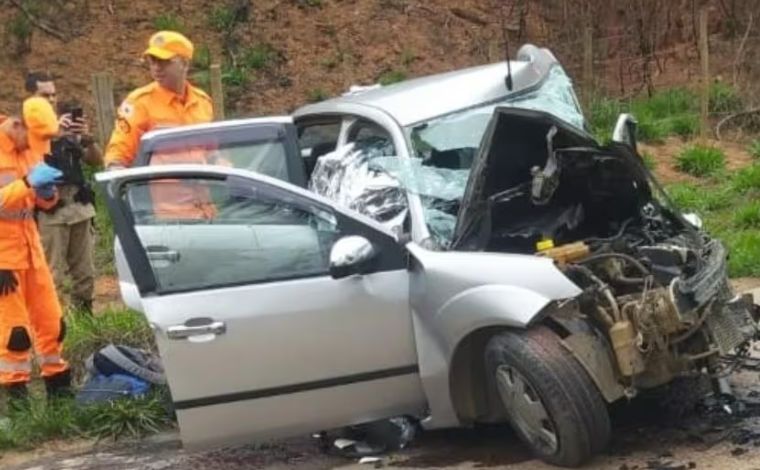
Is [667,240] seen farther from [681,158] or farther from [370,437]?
[681,158]

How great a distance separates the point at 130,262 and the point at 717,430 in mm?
2613

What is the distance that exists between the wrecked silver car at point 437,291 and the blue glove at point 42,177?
1.24m

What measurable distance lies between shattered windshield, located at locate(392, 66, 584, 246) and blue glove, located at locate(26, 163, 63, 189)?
1845 mm

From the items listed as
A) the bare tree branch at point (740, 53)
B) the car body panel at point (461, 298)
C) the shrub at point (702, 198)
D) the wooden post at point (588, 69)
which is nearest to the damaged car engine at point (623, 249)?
the car body panel at point (461, 298)

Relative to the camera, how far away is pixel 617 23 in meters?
16.4

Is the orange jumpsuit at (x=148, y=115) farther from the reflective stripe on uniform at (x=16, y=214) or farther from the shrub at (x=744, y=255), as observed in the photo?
the shrub at (x=744, y=255)

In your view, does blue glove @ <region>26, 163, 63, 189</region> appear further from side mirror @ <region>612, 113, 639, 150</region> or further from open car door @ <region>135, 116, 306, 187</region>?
side mirror @ <region>612, 113, 639, 150</region>

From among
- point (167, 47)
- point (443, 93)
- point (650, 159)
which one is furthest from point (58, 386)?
point (650, 159)

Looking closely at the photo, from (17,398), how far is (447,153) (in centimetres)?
286

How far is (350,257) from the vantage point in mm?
5234

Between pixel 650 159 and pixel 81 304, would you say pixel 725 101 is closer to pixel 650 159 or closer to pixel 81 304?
pixel 650 159

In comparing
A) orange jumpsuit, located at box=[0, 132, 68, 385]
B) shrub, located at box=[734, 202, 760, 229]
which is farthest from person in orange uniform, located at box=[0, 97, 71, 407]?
shrub, located at box=[734, 202, 760, 229]

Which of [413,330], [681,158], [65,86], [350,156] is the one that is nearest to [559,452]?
[413,330]

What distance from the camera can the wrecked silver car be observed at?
5.05m
